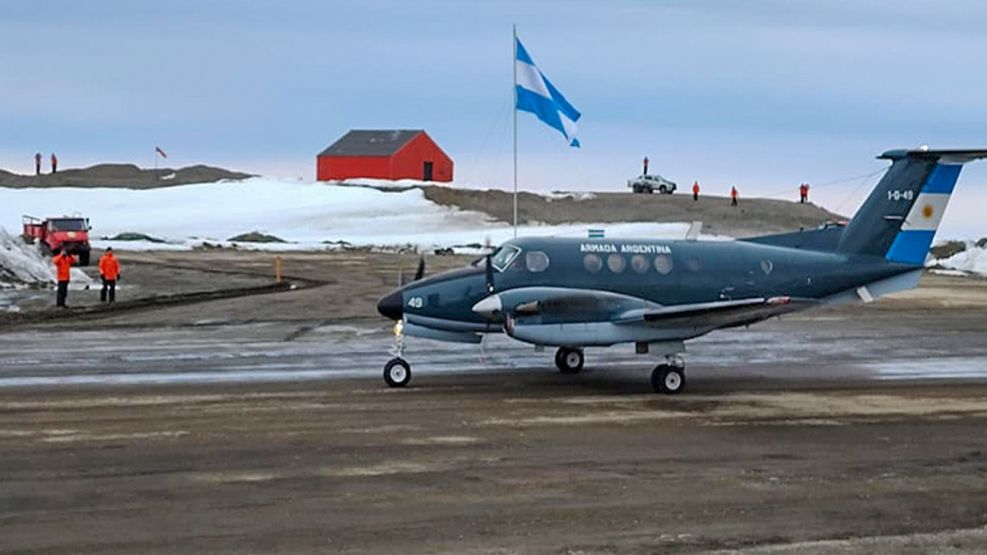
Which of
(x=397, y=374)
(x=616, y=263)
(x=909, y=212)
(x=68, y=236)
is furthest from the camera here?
(x=68, y=236)

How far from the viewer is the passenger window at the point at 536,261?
2169 centimetres

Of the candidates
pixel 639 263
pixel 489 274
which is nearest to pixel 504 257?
pixel 489 274

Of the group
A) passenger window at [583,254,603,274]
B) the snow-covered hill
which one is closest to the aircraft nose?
passenger window at [583,254,603,274]

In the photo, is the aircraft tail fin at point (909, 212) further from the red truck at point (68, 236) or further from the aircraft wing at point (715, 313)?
the red truck at point (68, 236)

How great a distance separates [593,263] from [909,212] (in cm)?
597

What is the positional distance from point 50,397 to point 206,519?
8.70m

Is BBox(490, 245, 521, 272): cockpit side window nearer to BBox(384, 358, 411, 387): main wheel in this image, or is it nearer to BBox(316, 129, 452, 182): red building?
BBox(384, 358, 411, 387): main wheel

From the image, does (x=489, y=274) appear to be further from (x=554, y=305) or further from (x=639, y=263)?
(x=639, y=263)

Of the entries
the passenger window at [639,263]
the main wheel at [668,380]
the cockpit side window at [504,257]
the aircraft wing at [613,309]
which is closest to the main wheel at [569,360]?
the passenger window at [639,263]

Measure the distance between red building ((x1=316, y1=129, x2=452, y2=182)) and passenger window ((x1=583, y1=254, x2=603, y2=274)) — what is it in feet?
302

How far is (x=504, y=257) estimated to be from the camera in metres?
21.7

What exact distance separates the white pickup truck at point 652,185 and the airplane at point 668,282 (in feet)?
249

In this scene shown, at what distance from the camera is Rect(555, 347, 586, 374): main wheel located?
2320cm

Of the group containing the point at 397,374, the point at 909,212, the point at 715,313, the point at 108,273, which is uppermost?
the point at 909,212
